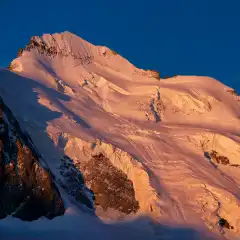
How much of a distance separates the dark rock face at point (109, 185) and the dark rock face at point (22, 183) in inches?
158

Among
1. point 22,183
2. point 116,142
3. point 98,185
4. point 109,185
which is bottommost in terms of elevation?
point 22,183

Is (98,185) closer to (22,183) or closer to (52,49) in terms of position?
(22,183)

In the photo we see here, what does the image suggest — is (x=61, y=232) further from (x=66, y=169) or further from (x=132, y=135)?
(x=132, y=135)

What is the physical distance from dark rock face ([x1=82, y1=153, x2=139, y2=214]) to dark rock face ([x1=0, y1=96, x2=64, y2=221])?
403cm

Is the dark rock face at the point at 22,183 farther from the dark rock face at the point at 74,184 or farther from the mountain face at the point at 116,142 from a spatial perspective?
the dark rock face at the point at 74,184

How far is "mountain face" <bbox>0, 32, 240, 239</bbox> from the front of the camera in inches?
1368

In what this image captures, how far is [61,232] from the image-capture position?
30.6 meters

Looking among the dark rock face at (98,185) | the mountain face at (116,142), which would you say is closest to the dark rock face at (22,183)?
the mountain face at (116,142)

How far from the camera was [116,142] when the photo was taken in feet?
137

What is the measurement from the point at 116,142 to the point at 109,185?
537 cm

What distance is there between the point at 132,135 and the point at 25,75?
12130 mm

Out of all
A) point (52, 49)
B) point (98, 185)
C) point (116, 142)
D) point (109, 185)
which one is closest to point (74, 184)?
point (98, 185)

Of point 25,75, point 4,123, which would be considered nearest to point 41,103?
point 25,75

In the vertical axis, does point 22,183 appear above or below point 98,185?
below
